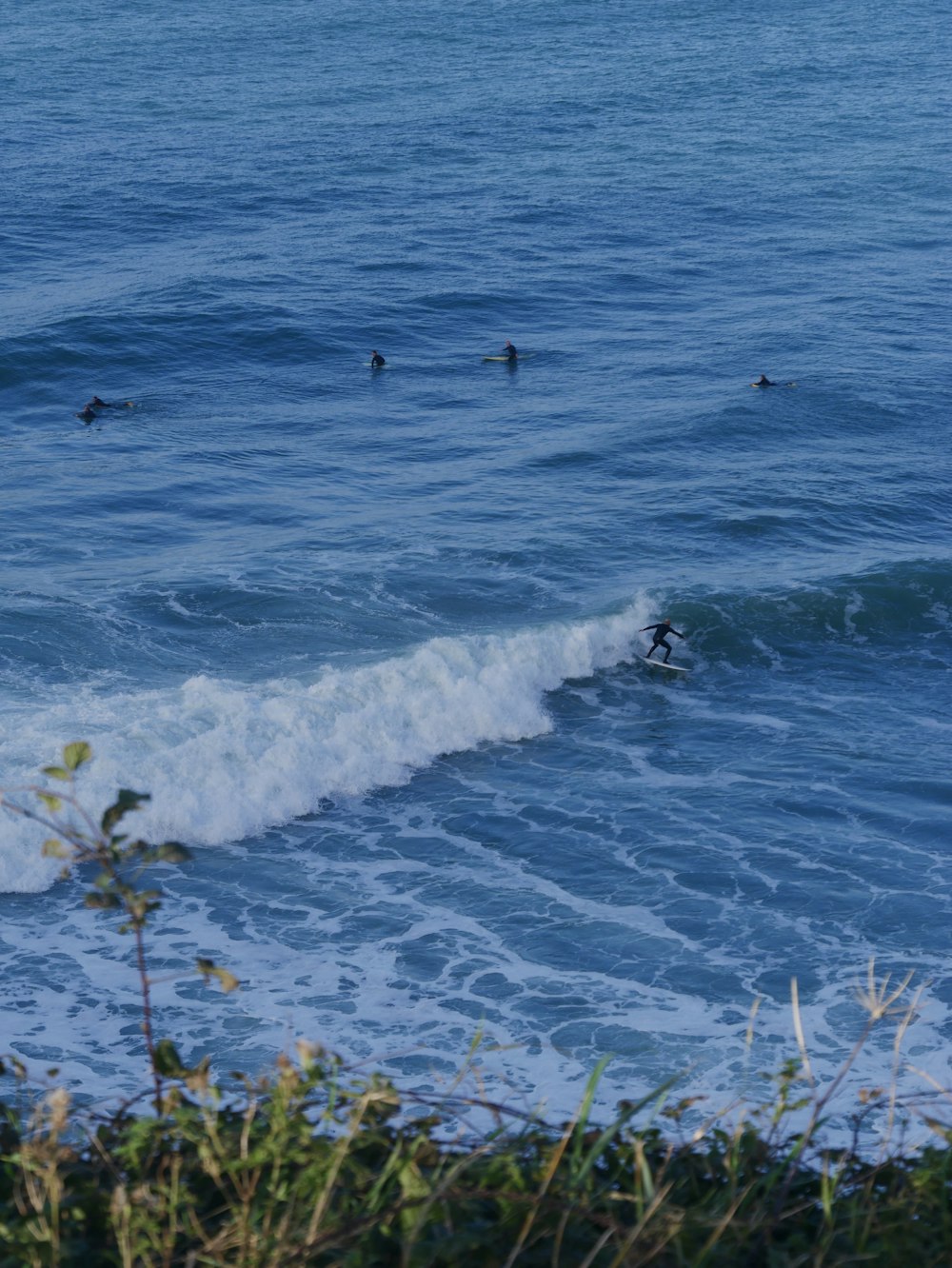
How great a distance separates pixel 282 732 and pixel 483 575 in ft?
23.9

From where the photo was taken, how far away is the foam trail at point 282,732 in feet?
64.0

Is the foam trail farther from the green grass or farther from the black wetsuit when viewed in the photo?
the green grass

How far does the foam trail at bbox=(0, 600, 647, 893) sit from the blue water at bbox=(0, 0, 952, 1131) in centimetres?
7

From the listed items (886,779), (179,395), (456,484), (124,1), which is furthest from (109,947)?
(124,1)

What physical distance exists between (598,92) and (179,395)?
124 feet

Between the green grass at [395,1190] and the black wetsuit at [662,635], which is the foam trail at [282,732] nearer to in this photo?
the black wetsuit at [662,635]

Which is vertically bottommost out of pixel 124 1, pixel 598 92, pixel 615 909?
pixel 615 909

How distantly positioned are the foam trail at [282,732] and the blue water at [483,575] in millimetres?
74

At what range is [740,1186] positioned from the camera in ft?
20.7

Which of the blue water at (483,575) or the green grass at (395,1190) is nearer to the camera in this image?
the green grass at (395,1190)

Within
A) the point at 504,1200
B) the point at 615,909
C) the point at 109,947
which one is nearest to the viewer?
the point at 504,1200

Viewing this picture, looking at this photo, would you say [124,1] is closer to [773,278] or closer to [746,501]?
[773,278]

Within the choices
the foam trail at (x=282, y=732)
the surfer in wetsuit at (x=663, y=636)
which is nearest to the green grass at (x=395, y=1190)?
the foam trail at (x=282, y=732)

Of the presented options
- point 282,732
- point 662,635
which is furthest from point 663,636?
point 282,732
